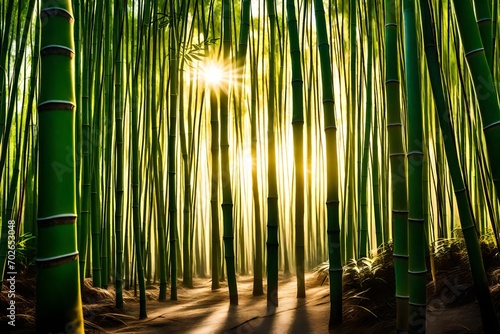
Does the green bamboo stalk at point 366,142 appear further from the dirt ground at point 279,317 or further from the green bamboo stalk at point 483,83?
the green bamboo stalk at point 483,83

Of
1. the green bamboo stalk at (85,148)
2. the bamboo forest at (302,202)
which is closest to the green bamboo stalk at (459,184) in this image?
the bamboo forest at (302,202)

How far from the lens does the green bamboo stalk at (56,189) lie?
0.70 m

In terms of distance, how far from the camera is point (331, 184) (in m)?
1.53

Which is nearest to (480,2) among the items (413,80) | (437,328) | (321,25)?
(413,80)

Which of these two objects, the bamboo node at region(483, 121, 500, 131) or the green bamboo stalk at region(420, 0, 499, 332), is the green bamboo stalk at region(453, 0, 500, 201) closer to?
the bamboo node at region(483, 121, 500, 131)

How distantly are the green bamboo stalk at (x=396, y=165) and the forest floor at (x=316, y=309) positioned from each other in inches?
9.9

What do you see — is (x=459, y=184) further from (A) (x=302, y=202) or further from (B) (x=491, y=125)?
(A) (x=302, y=202)

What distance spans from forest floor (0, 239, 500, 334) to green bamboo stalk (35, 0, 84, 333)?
941mm

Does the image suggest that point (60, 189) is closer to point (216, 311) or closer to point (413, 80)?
point (413, 80)

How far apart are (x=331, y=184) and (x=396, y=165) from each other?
377 mm

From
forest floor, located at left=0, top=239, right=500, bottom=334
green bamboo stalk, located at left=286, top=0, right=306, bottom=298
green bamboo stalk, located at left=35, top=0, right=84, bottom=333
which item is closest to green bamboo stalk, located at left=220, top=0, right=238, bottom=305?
forest floor, located at left=0, top=239, right=500, bottom=334

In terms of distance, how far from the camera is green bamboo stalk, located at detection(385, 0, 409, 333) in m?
1.12

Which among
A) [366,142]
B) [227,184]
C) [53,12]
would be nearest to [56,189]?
[53,12]

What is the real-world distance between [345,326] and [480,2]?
1017 mm
